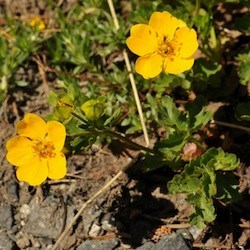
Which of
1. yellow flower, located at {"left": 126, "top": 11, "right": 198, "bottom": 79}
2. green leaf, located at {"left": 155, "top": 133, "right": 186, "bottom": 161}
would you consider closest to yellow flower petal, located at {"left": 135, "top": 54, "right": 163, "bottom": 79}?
yellow flower, located at {"left": 126, "top": 11, "right": 198, "bottom": 79}

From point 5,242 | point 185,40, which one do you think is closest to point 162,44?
point 185,40

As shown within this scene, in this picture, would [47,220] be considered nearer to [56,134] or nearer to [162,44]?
[56,134]

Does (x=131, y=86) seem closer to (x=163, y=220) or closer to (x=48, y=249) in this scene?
(x=163, y=220)

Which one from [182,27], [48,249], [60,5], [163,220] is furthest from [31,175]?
[60,5]

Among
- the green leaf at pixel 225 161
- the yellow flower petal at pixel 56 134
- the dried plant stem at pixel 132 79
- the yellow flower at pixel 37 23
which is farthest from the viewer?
the yellow flower at pixel 37 23

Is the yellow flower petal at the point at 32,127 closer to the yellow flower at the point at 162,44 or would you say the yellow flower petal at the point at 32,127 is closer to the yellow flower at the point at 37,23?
the yellow flower at the point at 162,44

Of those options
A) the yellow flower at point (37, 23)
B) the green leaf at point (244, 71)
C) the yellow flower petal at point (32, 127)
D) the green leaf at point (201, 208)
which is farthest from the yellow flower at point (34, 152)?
the yellow flower at point (37, 23)
